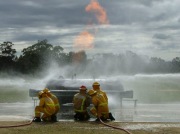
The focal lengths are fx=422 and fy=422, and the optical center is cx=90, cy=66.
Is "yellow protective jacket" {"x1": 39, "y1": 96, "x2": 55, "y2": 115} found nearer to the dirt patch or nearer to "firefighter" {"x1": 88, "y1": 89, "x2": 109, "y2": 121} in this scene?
the dirt patch

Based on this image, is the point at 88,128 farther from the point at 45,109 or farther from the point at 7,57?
the point at 7,57

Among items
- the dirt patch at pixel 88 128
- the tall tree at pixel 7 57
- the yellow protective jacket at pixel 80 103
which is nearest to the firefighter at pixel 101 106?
the yellow protective jacket at pixel 80 103

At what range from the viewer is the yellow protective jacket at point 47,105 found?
14.0 m

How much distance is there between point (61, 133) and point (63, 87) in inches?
280

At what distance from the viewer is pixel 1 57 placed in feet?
246

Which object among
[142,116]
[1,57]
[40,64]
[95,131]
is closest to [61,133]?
[95,131]

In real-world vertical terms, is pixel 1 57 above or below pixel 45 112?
above

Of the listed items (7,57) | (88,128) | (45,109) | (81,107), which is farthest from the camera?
(7,57)

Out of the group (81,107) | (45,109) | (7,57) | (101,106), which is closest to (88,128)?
(101,106)

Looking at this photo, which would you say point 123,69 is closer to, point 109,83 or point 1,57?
point 1,57

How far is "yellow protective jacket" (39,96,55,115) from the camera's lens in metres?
14.0

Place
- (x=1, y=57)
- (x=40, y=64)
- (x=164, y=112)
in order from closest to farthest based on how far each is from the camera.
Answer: (x=164, y=112), (x=40, y=64), (x=1, y=57)

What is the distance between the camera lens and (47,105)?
14.0 m

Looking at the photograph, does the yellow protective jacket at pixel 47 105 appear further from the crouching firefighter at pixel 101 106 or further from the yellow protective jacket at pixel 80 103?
the crouching firefighter at pixel 101 106
